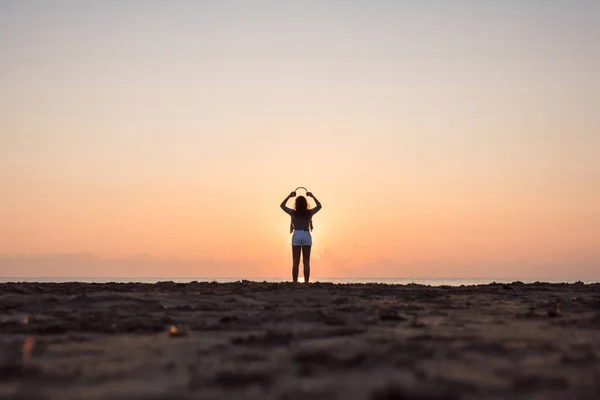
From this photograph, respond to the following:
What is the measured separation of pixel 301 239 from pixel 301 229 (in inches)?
10.3

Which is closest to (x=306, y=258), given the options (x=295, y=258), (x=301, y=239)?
(x=295, y=258)

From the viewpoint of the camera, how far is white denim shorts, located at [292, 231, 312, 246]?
Answer: 1644cm

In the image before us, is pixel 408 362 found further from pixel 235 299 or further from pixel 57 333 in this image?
pixel 235 299

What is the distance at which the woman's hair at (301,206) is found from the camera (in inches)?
648

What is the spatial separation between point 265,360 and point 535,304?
593cm

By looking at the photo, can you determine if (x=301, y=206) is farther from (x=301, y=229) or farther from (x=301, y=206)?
(x=301, y=229)

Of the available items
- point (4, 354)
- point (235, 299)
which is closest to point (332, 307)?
point (235, 299)

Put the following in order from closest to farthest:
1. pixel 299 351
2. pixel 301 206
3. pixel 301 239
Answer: pixel 299 351 → pixel 301 239 → pixel 301 206

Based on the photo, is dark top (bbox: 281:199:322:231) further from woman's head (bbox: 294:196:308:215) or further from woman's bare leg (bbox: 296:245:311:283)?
woman's bare leg (bbox: 296:245:311:283)

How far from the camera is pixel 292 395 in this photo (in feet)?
11.4

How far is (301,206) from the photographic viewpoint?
16562 millimetres

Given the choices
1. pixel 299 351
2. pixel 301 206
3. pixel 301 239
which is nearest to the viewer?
pixel 299 351

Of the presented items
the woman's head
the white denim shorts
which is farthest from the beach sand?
the woman's head

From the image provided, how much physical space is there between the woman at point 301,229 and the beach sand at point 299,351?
7.43 meters
